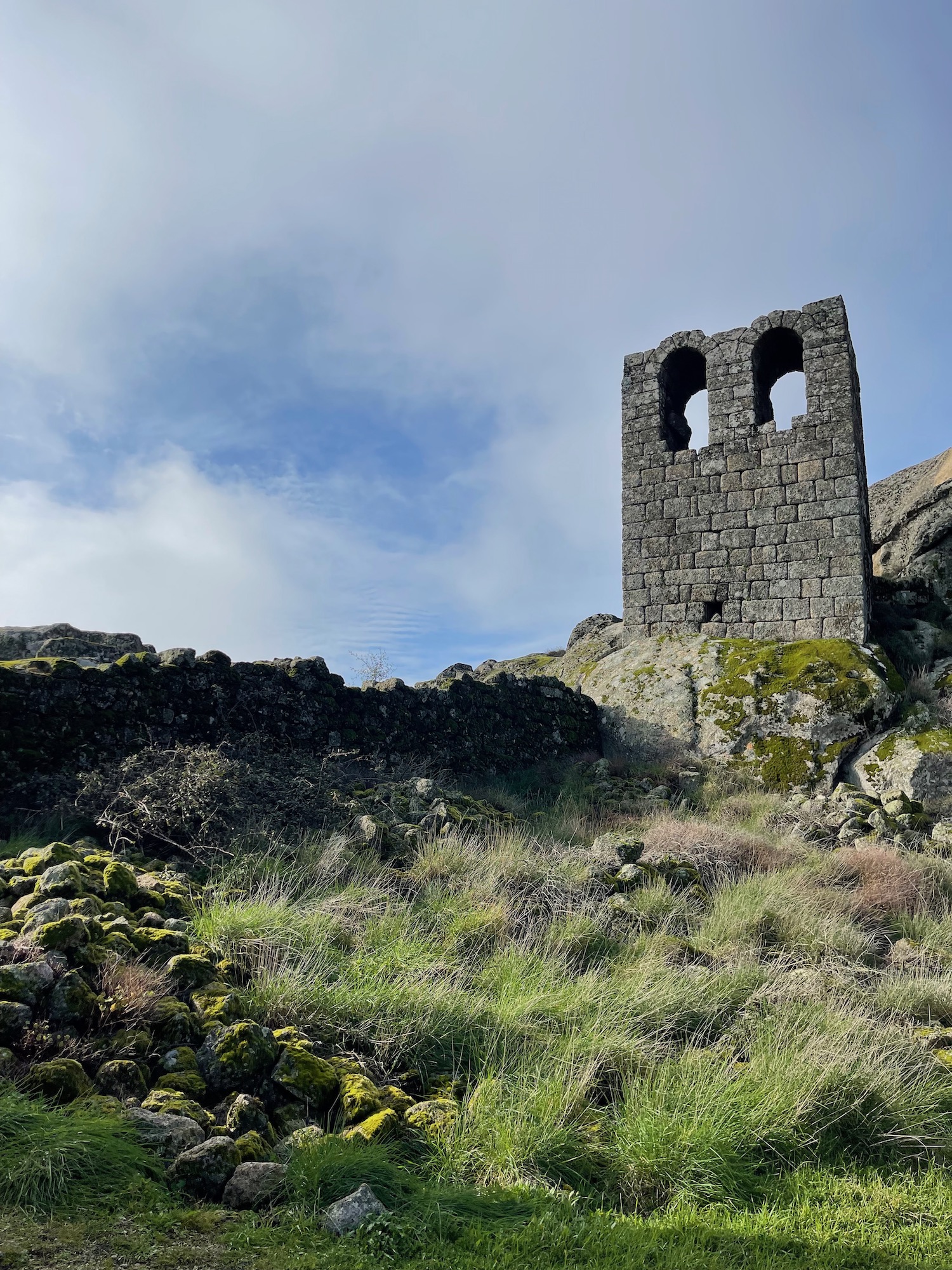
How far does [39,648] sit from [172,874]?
139 inches

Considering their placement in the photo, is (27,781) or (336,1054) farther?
(27,781)

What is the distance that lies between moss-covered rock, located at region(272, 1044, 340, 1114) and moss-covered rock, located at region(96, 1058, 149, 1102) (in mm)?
485

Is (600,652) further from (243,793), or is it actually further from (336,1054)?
(336,1054)

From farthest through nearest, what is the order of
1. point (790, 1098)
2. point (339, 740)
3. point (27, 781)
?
point (339, 740), point (27, 781), point (790, 1098)

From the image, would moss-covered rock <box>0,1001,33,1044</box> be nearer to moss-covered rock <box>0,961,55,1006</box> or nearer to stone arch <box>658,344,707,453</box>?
moss-covered rock <box>0,961,55,1006</box>

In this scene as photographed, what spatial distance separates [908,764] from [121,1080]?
9010 millimetres

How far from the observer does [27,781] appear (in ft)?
20.3

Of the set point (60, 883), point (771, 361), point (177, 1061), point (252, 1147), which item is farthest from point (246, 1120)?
point (771, 361)

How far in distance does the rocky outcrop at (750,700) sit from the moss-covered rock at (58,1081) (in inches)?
326

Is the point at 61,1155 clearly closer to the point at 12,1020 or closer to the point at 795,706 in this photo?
the point at 12,1020

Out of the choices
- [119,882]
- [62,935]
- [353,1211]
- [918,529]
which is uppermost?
[918,529]

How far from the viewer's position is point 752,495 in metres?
12.8

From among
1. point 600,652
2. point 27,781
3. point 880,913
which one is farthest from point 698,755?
point 27,781

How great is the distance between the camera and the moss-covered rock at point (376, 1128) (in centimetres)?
306
